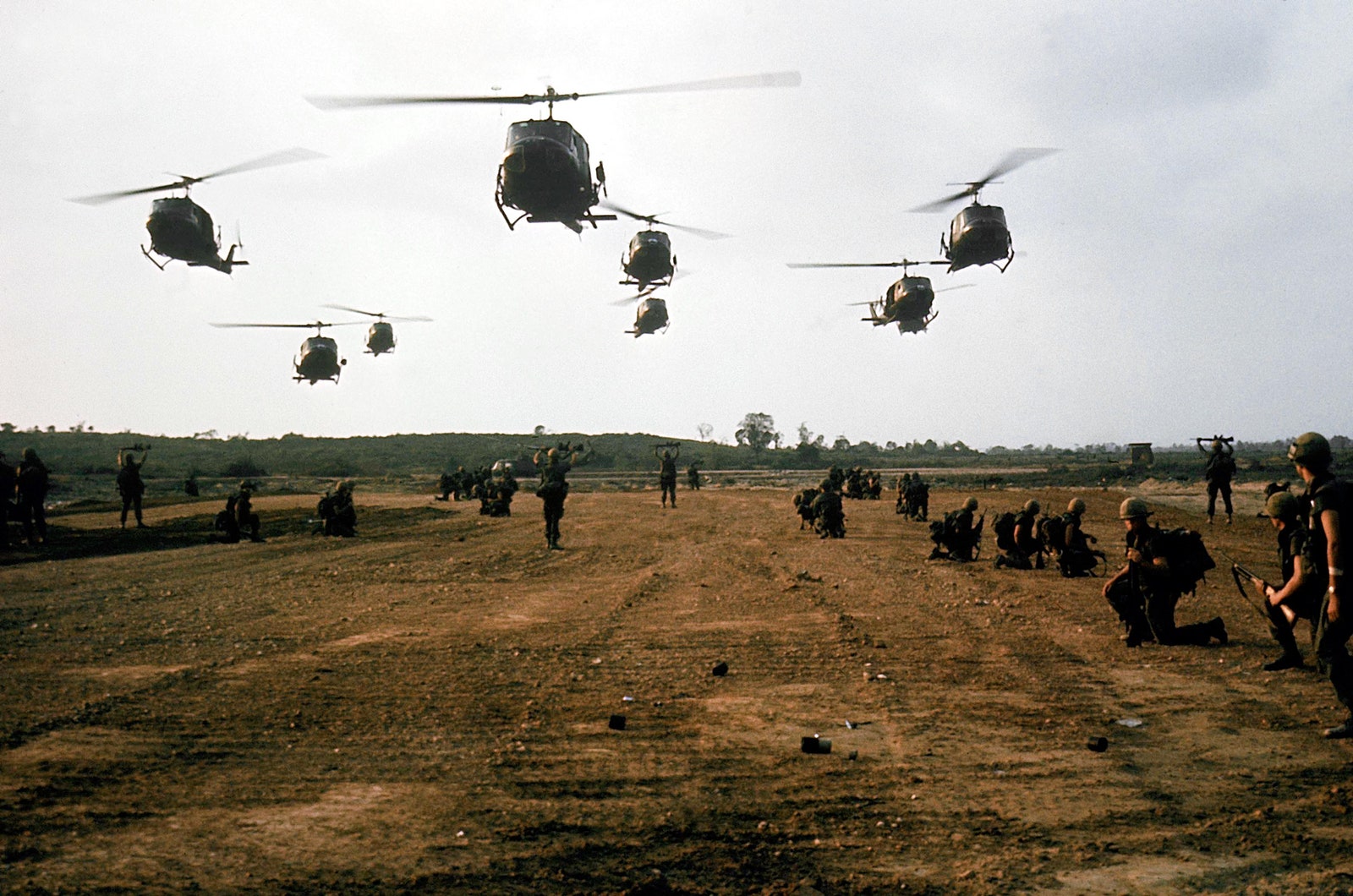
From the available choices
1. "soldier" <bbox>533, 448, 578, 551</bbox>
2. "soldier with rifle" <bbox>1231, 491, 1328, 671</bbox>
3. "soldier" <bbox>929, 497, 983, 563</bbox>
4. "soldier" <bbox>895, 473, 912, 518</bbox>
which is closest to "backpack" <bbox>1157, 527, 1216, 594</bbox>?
"soldier with rifle" <bbox>1231, 491, 1328, 671</bbox>

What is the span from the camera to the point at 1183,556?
7.26 metres

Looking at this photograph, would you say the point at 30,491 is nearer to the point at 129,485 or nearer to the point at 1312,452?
the point at 129,485

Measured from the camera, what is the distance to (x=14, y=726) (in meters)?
5.14

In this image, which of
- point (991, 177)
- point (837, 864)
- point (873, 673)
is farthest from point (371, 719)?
point (991, 177)

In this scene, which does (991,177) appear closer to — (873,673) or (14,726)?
(873,673)

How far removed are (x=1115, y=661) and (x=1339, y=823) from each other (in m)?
3.23

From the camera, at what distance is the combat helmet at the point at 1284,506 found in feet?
18.7

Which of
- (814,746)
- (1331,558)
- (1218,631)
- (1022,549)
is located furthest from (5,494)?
(1331,558)

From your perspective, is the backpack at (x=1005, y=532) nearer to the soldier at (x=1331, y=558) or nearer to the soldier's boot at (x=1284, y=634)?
the soldier's boot at (x=1284, y=634)

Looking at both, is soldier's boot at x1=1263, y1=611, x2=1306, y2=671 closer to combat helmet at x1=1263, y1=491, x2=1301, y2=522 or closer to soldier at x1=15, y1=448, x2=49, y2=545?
combat helmet at x1=1263, y1=491, x2=1301, y2=522

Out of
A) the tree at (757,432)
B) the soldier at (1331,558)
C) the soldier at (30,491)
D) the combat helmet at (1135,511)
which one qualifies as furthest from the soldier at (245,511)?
the tree at (757,432)

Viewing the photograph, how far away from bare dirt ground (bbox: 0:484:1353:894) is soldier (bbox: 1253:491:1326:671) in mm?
374

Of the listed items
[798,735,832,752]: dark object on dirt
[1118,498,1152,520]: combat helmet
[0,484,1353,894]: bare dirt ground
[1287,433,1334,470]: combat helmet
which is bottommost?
[0,484,1353,894]: bare dirt ground

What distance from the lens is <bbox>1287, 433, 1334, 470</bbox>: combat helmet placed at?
16.3 ft
